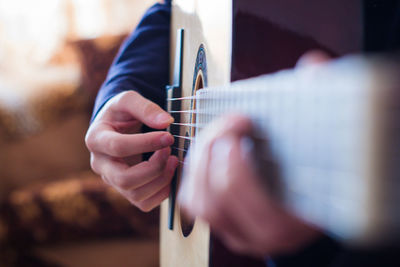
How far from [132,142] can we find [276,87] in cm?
36

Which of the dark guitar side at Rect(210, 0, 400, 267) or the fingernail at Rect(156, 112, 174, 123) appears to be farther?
the fingernail at Rect(156, 112, 174, 123)

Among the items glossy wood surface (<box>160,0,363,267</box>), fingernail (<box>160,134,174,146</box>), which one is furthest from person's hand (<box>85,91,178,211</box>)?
glossy wood surface (<box>160,0,363,267</box>)

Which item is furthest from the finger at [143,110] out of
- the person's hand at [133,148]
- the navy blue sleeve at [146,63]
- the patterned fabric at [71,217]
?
the patterned fabric at [71,217]

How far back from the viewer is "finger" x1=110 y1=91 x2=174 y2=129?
62 cm

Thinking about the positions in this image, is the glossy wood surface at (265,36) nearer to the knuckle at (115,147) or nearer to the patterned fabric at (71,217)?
the knuckle at (115,147)

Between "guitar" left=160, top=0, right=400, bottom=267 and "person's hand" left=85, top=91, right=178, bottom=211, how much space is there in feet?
0.09

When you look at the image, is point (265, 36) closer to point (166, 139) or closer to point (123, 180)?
point (166, 139)

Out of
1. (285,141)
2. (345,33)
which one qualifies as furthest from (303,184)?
(345,33)

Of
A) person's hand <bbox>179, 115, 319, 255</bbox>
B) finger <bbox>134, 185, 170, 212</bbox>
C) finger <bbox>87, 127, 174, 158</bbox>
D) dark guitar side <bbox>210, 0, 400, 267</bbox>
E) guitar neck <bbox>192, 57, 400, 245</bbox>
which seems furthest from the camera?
finger <bbox>134, 185, 170, 212</bbox>

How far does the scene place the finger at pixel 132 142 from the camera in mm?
604

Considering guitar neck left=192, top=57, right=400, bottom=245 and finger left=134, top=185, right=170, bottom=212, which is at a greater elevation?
guitar neck left=192, top=57, right=400, bottom=245

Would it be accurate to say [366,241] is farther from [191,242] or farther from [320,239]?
[191,242]

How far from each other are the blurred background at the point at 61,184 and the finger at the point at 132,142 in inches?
34.2

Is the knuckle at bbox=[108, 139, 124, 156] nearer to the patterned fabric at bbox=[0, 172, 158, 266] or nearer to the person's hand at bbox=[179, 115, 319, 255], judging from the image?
the person's hand at bbox=[179, 115, 319, 255]
